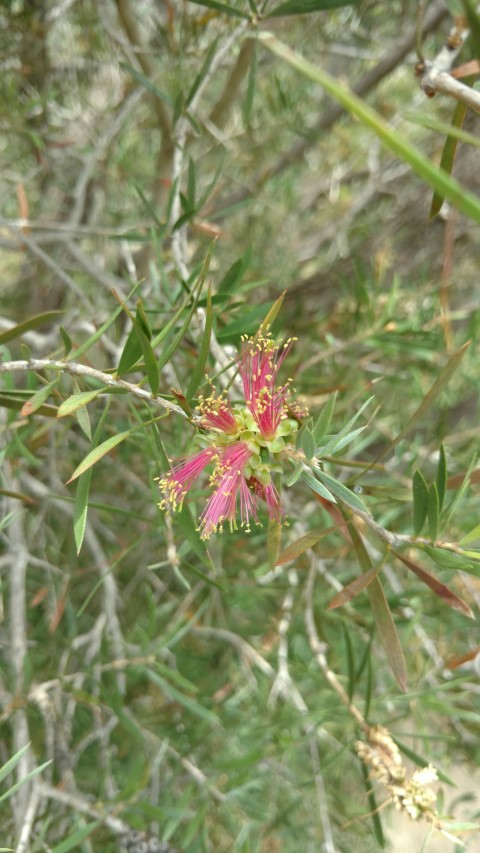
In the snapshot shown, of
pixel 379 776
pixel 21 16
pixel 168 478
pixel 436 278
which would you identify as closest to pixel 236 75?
pixel 21 16

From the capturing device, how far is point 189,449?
2.20ft

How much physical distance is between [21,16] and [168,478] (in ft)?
3.14

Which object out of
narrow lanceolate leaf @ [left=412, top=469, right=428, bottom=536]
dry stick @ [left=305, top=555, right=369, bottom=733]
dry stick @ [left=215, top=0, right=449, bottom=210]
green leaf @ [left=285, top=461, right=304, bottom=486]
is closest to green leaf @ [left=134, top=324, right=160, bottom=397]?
green leaf @ [left=285, top=461, right=304, bottom=486]

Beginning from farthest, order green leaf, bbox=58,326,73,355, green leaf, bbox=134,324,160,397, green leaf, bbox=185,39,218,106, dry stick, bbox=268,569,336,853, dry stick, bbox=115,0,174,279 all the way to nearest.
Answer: dry stick, bbox=115,0,174,279, dry stick, bbox=268,569,336,853, green leaf, bbox=185,39,218,106, green leaf, bbox=58,326,73,355, green leaf, bbox=134,324,160,397

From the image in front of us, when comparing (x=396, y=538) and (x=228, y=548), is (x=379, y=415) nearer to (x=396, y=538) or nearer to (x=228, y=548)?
(x=228, y=548)

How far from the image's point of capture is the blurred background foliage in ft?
2.42

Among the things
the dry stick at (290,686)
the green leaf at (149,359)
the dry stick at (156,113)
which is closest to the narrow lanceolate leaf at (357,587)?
the green leaf at (149,359)

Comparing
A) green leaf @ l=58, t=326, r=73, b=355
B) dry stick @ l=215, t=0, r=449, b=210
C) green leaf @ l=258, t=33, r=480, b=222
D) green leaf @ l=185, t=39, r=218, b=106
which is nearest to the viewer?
green leaf @ l=258, t=33, r=480, b=222

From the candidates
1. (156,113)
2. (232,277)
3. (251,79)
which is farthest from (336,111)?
Result: (232,277)

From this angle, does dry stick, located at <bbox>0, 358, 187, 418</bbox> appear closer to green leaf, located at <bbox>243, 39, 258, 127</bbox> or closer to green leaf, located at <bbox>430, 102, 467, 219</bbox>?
green leaf, located at <bbox>430, 102, 467, 219</bbox>

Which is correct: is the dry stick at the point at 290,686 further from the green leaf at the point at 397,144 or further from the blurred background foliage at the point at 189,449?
the green leaf at the point at 397,144

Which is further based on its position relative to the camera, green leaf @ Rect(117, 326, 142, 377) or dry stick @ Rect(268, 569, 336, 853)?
dry stick @ Rect(268, 569, 336, 853)

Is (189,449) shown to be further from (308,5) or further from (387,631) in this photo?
(308,5)

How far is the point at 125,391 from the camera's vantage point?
17.9 inches
